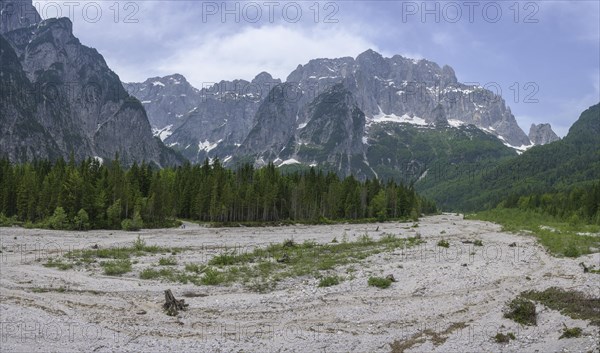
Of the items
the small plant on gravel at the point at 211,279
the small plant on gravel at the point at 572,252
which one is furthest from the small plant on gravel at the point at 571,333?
the small plant on gravel at the point at 572,252

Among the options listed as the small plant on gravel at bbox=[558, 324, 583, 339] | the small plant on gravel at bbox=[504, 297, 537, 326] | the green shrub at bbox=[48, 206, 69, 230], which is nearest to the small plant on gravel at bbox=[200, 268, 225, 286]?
the small plant on gravel at bbox=[504, 297, 537, 326]

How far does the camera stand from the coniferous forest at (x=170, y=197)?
8225 centimetres

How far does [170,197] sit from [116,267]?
70.8 m

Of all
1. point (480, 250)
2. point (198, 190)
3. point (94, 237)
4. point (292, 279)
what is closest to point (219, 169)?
point (198, 190)

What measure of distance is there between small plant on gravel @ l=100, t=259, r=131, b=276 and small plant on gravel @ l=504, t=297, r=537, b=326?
27.5 metres

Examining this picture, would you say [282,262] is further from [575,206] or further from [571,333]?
[575,206]

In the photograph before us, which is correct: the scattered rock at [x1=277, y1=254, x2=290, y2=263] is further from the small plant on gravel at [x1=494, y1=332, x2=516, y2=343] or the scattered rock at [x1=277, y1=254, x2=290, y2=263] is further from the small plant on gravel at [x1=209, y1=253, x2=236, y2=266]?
the small plant on gravel at [x1=494, y1=332, x2=516, y2=343]

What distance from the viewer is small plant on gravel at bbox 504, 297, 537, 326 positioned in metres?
24.1

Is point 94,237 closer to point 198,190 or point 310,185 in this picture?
point 198,190

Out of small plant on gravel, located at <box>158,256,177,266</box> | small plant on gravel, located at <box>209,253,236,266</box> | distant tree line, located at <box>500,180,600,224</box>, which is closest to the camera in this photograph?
small plant on gravel, located at <box>158,256,177,266</box>

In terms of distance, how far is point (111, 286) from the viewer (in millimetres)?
30688

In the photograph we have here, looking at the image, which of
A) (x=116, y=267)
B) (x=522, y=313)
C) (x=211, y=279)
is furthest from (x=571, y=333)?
(x=116, y=267)

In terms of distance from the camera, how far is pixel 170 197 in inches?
4126

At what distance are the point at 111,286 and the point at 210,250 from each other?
Result: 20790 millimetres
